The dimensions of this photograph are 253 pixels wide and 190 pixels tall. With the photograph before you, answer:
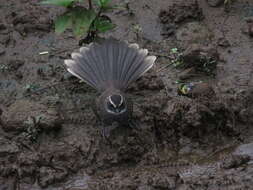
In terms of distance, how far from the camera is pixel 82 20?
5.87 m

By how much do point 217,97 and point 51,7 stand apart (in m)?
2.70

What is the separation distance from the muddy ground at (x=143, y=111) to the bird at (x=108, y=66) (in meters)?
0.29

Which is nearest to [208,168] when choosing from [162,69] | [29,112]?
[162,69]

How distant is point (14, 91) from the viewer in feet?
21.2

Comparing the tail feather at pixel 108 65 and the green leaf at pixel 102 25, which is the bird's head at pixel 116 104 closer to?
the tail feather at pixel 108 65

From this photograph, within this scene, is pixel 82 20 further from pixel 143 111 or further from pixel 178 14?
pixel 178 14

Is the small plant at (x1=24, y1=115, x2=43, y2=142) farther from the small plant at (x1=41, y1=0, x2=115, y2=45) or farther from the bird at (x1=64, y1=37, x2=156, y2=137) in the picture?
the small plant at (x1=41, y1=0, x2=115, y2=45)

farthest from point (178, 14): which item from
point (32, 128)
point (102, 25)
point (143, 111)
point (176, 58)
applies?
point (32, 128)

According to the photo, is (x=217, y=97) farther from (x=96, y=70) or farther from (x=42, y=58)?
(x=42, y=58)

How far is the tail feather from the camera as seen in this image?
6.16m

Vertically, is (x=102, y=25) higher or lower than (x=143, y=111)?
higher

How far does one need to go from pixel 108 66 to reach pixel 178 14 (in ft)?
5.11

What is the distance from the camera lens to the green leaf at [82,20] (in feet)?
19.1

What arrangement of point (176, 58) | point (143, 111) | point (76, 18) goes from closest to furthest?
point (76, 18) → point (143, 111) → point (176, 58)
